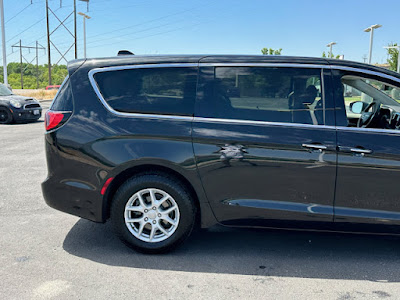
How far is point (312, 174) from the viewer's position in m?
3.50

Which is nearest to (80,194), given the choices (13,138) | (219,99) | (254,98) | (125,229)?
(125,229)

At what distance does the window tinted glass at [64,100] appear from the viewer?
3.88 m

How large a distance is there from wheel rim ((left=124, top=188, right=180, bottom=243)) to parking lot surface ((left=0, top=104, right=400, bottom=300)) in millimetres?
221

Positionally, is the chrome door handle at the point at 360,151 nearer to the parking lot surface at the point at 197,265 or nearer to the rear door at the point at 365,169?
the rear door at the point at 365,169

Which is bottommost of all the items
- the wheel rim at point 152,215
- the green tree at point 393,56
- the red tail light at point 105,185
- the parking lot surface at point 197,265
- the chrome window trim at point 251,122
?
the parking lot surface at point 197,265

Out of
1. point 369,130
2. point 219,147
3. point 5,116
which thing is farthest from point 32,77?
point 369,130

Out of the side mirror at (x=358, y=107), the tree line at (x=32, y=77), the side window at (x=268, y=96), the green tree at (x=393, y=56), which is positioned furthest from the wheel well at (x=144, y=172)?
the tree line at (x=32, y=77)

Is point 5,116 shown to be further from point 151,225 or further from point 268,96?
point 268,96

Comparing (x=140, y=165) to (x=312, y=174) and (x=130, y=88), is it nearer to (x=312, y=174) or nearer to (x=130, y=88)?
(x=130, y=88)

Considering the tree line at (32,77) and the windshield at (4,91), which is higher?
the tree line at (32,77)

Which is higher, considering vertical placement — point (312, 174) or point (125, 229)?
Result: point (312, 174)

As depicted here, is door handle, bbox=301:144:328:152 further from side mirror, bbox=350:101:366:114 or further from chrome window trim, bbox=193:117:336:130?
side mirror, bbox=350:101:366:114

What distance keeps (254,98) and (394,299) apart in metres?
1.93

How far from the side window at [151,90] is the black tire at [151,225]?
24.6 inches
